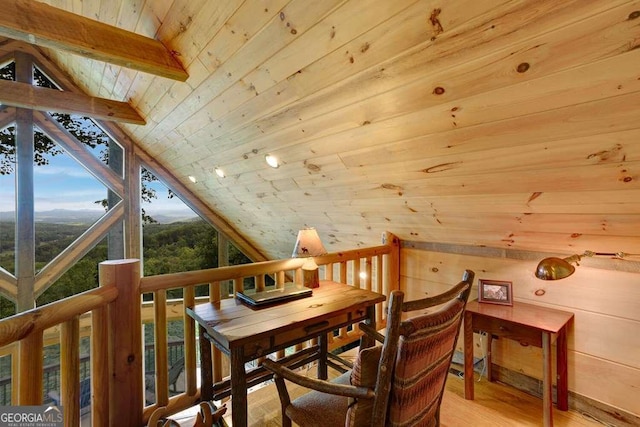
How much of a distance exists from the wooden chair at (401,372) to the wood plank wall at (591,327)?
4.13 ft

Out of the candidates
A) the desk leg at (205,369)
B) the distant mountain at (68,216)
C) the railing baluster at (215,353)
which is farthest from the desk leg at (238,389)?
the distant mountain at (68,216)

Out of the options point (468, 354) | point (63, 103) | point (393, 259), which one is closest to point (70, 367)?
point (468, 354)

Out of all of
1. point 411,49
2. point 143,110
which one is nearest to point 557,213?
point 411,49

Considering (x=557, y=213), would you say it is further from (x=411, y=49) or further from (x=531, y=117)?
(x=411, y=49)

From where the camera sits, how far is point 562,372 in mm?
2027

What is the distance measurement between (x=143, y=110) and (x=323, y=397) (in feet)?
10.5

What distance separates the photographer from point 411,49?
1.29 metres

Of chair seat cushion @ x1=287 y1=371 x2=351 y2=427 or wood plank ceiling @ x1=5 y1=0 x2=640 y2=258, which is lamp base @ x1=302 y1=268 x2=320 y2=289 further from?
chair seat cushion @ x1=287 y1=371 x2=351 y2=427

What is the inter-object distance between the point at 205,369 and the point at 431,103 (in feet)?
6.17

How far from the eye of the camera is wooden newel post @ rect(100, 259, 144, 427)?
61.7 inches

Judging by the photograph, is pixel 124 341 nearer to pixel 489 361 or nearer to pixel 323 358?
pixel 323 358

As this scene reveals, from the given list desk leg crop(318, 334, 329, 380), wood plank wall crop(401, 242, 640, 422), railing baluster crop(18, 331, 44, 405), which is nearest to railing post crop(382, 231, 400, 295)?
wood plank wall crop(401, 242, 640, 422)

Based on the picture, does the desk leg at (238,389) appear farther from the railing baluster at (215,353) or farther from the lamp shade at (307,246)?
the lamp shade at (307,246)

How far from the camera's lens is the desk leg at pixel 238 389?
4.69 ft
